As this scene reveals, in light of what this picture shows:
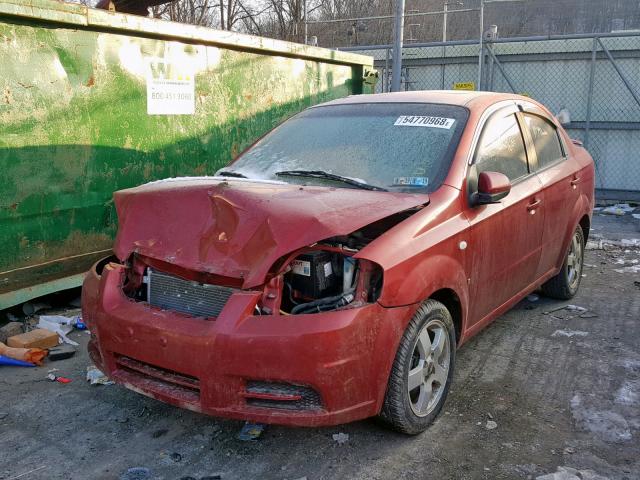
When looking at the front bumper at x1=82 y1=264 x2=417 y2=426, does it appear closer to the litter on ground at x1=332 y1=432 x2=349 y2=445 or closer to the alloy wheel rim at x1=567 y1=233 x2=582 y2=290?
the litter on ground at x1=332 y1=432 x2=349 y2=445

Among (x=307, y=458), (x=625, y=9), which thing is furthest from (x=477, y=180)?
(x=625, y=9)

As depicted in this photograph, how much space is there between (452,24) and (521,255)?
64.9ft

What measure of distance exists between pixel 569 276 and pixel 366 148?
106 inches

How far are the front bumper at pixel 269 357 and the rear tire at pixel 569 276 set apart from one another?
9.47ft

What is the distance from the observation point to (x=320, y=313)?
110 inches

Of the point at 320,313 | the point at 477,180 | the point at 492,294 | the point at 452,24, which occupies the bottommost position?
the point at 492,294

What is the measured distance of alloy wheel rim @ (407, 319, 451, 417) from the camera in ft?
10.5

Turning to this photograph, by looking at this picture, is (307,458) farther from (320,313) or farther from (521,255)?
(521,255)

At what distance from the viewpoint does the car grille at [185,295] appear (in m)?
3.01

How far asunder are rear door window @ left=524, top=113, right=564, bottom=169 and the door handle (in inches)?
14.9

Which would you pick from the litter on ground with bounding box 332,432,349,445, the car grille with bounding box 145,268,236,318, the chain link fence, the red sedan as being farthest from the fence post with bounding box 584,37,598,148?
the car grille with bounding box 145,268,236,318

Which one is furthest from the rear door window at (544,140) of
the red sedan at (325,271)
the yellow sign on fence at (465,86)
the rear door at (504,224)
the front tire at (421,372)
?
the yellow sign on fence at (465,86)

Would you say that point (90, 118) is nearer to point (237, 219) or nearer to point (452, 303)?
point (237, 219)

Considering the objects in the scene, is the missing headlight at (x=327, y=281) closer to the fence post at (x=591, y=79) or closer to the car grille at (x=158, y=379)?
the car grille at (x=158, y=379)
